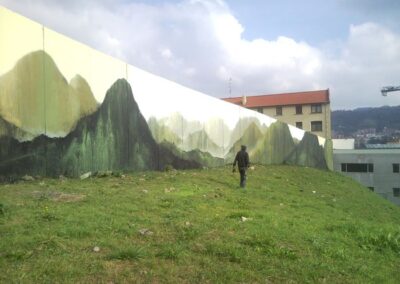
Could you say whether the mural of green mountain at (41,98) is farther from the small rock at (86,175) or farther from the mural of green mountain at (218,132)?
the mural of green mountain at (218,132)

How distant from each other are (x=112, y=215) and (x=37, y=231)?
1.68 m

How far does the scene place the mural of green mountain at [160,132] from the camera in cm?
1752

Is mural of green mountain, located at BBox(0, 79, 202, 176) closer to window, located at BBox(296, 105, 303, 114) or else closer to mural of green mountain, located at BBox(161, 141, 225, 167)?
mural of green mountain, located at BBox(161, 141, 225, 167)

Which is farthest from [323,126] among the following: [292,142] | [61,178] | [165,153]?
[61,178]

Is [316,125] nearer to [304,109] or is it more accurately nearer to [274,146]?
[304,109]

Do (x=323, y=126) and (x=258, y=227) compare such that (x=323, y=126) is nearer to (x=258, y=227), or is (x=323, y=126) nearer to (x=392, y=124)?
(x=258, y=227)

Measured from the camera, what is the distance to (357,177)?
6303 centimetres

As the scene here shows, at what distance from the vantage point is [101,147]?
14.4 m

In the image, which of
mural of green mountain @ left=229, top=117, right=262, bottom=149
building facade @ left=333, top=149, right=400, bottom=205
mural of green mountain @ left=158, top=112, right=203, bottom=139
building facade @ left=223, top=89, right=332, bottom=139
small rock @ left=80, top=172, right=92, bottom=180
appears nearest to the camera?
small rock @ left=80, top=172, right=92, bottom=180

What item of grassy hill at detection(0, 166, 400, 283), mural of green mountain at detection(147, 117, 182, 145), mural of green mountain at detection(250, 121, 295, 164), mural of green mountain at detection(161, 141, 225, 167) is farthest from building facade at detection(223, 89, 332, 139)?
grassy hill at detection(0, 166, 400, 283)

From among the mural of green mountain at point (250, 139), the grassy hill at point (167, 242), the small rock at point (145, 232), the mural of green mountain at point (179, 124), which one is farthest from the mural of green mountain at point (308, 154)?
the small rock at point (145, 232)

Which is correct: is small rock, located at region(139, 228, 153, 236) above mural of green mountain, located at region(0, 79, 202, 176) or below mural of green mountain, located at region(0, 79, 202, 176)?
below

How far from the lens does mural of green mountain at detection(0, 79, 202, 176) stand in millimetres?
11305

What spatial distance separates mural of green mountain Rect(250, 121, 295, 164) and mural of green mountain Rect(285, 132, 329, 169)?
101 centimetres
